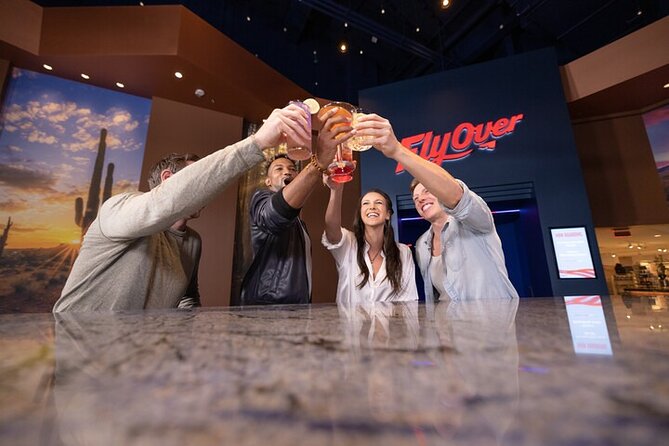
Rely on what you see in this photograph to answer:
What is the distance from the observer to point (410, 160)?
125 cm

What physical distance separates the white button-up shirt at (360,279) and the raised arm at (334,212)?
0.04 m

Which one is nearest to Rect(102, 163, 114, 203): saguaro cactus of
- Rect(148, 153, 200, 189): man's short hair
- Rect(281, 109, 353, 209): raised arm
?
Rect(148, 153, 200, 189): man's short hair

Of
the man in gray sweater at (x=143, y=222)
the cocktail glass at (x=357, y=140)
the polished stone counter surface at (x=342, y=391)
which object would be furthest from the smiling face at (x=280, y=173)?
the polished stone counter surface at (x=342, y=391)

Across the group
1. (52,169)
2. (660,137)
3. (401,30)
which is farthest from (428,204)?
(401,30)

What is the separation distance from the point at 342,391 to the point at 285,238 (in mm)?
1411

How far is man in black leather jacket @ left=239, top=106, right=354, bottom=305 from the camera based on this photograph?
1.30m

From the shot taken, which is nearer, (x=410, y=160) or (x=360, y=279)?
(x=410, y=160)

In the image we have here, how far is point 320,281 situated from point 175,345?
197 inches

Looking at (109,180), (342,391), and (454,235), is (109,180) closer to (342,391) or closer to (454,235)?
(454,235)

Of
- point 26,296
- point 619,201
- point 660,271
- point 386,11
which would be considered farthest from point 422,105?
point 660,271

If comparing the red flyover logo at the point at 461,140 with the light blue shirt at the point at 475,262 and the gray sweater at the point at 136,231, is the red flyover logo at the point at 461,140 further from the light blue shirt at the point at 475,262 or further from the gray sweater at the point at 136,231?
the gray sweater at the point at 136,231

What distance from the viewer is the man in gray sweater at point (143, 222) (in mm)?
945

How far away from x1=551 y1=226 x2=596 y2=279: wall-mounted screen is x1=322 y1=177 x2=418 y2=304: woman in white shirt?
313cm

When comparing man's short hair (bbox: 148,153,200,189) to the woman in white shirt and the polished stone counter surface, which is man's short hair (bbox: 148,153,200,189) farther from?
the polished stone counter surface
